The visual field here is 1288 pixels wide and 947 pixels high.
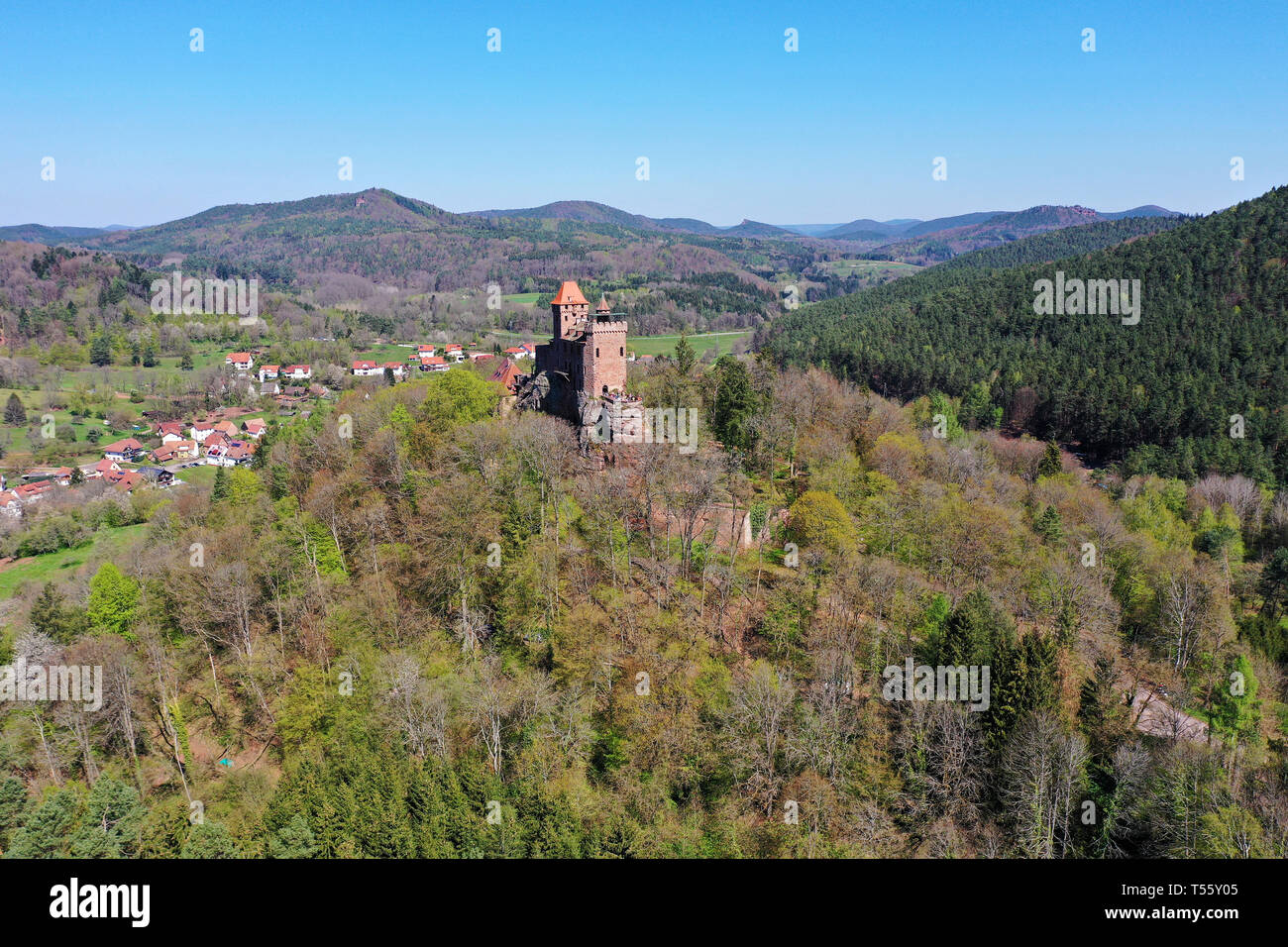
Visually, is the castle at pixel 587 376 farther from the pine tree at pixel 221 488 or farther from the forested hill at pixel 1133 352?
the forested hill at pixel 1133 352

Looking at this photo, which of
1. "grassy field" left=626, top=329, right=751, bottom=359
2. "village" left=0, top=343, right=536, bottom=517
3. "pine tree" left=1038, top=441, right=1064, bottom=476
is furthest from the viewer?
"grassy field" left=626, top=329, right=751, bottom=359

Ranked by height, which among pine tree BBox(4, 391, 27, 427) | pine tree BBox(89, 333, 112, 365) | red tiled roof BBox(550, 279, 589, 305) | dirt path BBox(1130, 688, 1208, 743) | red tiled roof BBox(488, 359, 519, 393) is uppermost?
pine tree BBox(89, 333, 112, 365)

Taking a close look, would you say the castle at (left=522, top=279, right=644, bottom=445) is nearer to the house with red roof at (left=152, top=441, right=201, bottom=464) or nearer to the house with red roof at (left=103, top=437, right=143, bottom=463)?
the house with red roof at (left=152, top=441, right=201, bottom=464)

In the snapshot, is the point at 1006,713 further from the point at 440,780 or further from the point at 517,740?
the point at 440,780

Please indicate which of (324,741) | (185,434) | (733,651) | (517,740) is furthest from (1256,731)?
(185,434)

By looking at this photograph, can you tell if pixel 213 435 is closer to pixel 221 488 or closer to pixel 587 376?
pixel 221 488

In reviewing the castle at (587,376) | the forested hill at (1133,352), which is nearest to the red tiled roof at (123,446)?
the castle at (587,376)

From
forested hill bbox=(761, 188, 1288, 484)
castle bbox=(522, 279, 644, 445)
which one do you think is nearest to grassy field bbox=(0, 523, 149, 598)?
castle bbox=(522, 279, 644, 445)
